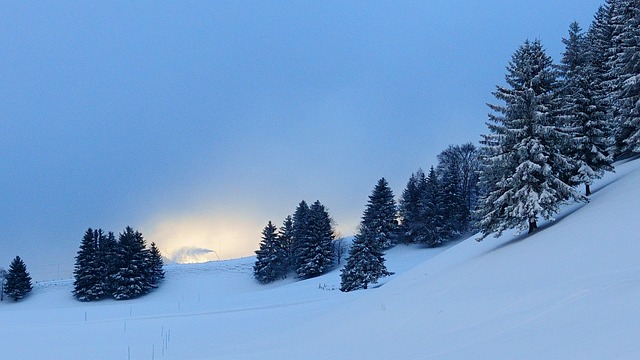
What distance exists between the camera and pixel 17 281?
5075cm

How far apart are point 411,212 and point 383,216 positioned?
151 inches

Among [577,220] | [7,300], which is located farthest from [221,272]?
[577,220]

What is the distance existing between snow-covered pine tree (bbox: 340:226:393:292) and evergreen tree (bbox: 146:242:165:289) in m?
28.9

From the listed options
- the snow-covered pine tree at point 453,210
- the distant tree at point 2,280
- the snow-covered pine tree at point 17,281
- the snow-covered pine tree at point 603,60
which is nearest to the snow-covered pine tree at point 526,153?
the snow-covered pine tree at point 603,60

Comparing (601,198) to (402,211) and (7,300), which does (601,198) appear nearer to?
(402,211)

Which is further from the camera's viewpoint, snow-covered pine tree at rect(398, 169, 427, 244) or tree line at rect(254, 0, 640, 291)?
snow-covered pine tree at rect(398, 169, 427, 244)

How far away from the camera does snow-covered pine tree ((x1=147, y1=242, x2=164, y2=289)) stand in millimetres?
52647

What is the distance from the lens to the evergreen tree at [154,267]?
52647 millimetres

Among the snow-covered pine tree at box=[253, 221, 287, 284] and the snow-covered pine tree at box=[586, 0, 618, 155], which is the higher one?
the snow-covered pine tree at box=[586, 0, 618, 155]

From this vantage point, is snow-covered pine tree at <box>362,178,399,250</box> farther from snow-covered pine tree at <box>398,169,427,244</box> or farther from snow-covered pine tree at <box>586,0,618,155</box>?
snow-covered pine tree at <box>586,0,618,155</box>

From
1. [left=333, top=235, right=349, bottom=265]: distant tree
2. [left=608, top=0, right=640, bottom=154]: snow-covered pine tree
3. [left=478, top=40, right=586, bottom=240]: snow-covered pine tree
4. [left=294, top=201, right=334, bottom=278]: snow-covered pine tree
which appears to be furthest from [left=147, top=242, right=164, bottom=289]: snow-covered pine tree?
[left=608, top=0, right=640, bottom=154]: snow-covered pine tree

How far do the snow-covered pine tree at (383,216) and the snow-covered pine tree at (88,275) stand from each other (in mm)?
33650

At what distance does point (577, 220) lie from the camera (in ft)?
50.8

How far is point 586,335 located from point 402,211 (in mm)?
52578
